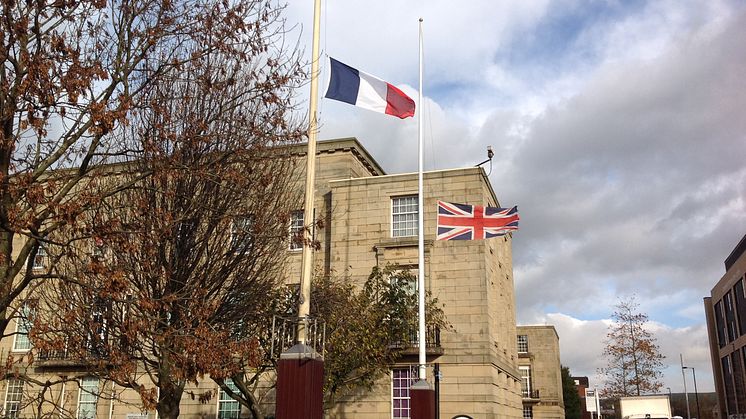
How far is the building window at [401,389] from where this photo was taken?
93.9 feet

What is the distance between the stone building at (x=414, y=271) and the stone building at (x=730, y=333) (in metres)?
37.5

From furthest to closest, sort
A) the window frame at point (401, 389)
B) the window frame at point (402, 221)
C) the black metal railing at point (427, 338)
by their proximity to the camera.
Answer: the window frame at point (402, 221)
the window frame at point (401, 389)
the black metal railing at point (427, 338)

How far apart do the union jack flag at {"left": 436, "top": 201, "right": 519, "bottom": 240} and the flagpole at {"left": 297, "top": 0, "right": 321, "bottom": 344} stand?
10.5 m

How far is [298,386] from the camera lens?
10.7 m

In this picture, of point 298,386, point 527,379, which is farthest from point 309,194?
point 527,379

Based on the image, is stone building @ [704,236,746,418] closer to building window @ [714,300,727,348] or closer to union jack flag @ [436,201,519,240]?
building window @ [714,300,727,348]

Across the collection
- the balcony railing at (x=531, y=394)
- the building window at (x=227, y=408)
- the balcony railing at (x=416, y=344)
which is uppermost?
the balcony railing at (x=416, y=344)

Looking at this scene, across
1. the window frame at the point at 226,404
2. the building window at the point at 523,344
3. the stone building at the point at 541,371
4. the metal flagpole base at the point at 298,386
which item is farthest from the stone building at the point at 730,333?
the metal flagpole base at the point at 298,386

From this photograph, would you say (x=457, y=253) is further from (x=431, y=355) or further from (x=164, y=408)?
(x=164, y=408)

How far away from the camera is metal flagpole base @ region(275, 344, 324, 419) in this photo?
1059 centimetres

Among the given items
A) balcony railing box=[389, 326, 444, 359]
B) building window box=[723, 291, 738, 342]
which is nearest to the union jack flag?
balcony railing box=[389, 326, 444, 359]

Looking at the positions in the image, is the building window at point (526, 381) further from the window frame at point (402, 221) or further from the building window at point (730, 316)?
the window frame at point (402, 221)

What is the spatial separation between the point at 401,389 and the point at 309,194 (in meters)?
18.2

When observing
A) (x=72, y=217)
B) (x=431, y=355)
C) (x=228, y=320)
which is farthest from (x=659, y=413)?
(x=72, y=217)
